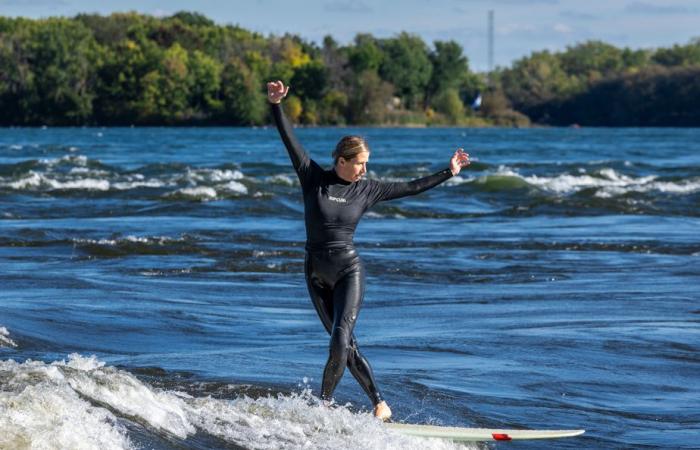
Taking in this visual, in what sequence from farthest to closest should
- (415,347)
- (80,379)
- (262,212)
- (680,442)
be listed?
(262,212) → (415,347) → (680,442) → (80,379)

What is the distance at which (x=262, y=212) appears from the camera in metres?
29.1

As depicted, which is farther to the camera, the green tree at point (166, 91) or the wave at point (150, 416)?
the green tree at point (166, 91)

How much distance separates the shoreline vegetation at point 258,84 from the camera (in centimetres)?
14612

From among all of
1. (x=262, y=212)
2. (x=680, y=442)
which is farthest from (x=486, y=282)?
(x=262, y=212)

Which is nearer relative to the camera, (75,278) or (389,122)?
(75,278)

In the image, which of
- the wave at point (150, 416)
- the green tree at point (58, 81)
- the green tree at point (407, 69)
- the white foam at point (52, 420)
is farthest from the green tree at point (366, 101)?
the white foam at point (52, 420)

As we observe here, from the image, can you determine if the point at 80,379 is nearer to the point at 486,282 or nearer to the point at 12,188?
the point at 486,282

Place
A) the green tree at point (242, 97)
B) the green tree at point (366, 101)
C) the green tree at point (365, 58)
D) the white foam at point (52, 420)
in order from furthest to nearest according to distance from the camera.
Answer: the green tree at point (365, 58)
the green tree at point (366, 101)
the green tree at point (242, 97)
the white foam at point (52, 420)

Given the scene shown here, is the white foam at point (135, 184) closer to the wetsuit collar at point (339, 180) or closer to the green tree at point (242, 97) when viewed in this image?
the wetsuit collar at point (339, 180)

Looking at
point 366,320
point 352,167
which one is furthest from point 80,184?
point 352,167

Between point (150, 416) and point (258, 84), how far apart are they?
144576 millimetres

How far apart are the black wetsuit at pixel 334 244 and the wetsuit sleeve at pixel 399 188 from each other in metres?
0.01

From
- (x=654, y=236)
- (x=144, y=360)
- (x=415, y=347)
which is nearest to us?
(x=144, y=360)

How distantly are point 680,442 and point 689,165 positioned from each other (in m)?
45.2
